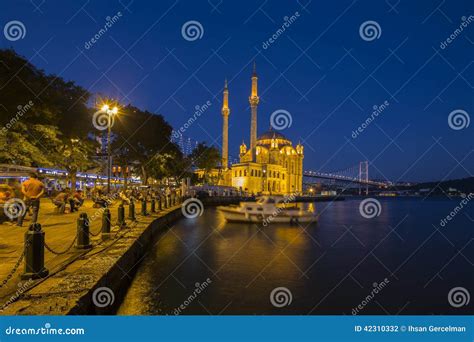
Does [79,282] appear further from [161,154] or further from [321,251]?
[161,154]

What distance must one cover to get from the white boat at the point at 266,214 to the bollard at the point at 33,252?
73.0 ft

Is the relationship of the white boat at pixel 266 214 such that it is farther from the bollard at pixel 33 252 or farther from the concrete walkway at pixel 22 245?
the bollard at pixel 33 252

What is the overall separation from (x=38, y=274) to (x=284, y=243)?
14.1 m

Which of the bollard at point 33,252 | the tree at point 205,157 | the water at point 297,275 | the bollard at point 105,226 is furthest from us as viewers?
the tree at point 205,157

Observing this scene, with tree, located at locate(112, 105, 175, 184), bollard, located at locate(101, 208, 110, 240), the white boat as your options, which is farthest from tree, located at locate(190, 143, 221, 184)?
bollard, located at locate(101, 208, 110, 240)

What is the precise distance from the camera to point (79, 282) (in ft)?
21.4

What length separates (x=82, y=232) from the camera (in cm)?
959

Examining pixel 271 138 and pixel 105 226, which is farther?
pixel 271 138

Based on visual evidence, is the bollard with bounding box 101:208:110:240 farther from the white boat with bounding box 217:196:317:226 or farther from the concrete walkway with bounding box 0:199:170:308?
the white boat with bounding box 217:196:317:226

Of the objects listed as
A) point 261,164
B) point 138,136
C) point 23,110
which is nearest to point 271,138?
point 261,164

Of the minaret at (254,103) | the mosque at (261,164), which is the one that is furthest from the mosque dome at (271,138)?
the minaret at (254,103)

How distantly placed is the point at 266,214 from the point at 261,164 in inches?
3339

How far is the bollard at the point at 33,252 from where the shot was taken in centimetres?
651

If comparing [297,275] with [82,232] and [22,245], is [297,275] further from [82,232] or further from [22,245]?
[22,245]
